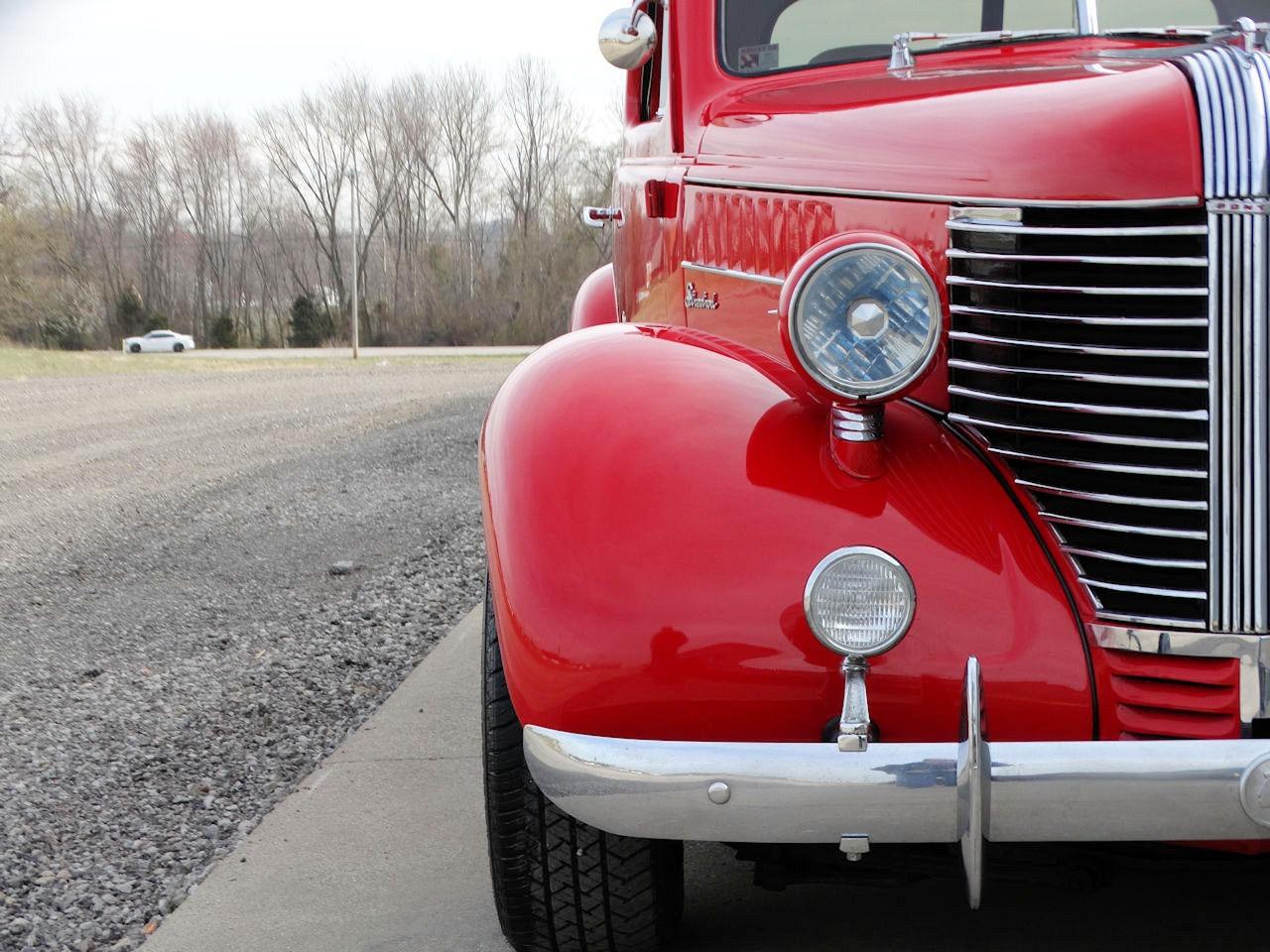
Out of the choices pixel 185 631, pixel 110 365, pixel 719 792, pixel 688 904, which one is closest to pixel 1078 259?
pixel 719 792

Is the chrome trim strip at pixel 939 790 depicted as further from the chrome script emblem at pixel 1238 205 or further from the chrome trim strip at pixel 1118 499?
the chrome script emblem at pixel 1238 205

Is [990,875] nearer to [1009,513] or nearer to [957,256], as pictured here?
[1009,513]

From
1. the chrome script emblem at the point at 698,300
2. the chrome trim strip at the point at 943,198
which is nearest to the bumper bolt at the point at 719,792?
the chrome trim strip at the point at 943,198

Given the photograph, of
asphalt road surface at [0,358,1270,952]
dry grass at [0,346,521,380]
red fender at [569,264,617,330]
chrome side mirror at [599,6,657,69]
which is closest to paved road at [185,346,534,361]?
dry grass at [0,346,521,380]

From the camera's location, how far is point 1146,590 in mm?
1981

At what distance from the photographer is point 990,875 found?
213cm

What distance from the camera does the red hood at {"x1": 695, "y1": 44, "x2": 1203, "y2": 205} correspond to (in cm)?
201

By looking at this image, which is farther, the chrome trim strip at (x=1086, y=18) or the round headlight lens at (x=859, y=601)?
the chrome trim strip at (x=1086, y=18)

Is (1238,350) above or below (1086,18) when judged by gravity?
below

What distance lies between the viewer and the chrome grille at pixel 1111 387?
77.5 inches

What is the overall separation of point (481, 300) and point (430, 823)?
48.7 meters

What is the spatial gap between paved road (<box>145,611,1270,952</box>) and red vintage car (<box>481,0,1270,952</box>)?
14.3 inches

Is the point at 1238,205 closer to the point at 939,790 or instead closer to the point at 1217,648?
the point at 1217,648

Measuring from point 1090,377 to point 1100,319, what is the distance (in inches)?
3.3
